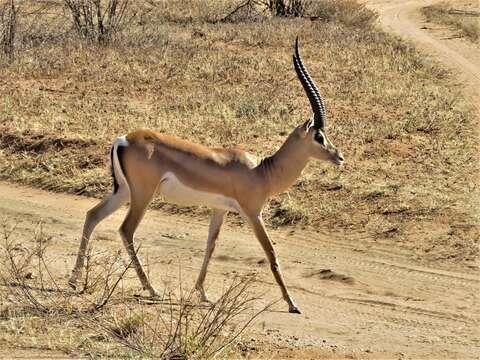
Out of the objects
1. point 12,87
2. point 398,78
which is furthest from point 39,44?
point 398,78

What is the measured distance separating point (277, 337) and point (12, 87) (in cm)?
971

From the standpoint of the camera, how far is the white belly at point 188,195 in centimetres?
786

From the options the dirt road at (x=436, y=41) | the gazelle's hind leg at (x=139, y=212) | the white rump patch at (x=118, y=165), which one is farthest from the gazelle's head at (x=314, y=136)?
the dirt road at (x=436, y=41)

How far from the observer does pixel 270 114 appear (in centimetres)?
1386

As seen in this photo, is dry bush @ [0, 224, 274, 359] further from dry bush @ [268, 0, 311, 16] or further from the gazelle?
dry bush @ [268, 0, 311, 16]

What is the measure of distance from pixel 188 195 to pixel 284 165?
955 millimetres

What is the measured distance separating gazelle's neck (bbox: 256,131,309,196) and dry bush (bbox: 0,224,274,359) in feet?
3.61

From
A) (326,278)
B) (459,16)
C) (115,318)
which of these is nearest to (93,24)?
(326,278)

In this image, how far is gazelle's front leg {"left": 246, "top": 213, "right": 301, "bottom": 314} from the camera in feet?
25.3

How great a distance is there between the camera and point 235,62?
1778cm

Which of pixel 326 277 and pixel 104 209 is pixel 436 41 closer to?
pixel 326 277

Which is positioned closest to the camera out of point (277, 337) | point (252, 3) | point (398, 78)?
point (277, 337)

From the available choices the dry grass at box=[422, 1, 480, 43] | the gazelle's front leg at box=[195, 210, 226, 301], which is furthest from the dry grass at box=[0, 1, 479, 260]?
the dry grass at box=[422, 1, 480, 43]

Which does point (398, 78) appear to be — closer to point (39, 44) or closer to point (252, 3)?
point (39, 44)
